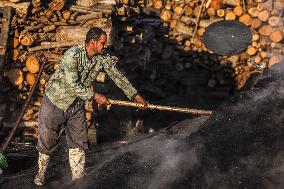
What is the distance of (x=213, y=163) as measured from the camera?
20.8 feet

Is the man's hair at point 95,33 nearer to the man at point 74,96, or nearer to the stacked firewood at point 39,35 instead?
the man at point 74,96

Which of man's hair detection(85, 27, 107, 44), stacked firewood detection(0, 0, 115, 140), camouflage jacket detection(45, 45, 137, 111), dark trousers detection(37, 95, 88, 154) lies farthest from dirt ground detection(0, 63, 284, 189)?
man's hair detection(85, 27, 107, 44)

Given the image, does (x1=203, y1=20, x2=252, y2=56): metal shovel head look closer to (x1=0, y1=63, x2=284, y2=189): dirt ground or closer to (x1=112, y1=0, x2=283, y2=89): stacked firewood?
(x1=112, y1=0, x2=283, y2=89): stacked firewood

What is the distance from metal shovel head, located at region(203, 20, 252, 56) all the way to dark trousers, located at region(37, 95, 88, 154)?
4751mm

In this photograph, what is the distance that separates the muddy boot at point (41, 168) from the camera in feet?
21.8

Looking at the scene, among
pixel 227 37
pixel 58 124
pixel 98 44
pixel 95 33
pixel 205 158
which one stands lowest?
pixel 205 158

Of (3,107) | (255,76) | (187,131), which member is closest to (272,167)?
(187,131)

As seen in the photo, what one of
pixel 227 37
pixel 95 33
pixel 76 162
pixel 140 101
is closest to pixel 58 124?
pixel 76 162

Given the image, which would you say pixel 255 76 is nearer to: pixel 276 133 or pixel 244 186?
pixel 276 133

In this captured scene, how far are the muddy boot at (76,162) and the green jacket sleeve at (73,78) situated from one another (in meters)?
1.00

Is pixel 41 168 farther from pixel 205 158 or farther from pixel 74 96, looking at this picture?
pixel 205 158

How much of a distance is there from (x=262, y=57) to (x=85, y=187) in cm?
566

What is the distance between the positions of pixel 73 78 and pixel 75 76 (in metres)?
0.04

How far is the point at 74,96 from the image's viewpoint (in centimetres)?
625
